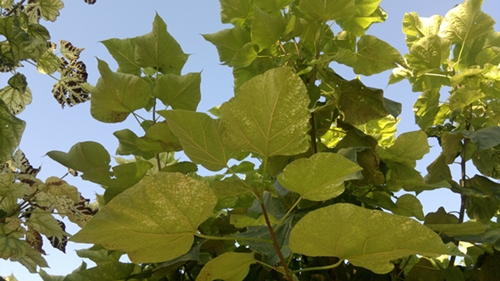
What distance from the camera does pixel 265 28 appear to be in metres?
0.77

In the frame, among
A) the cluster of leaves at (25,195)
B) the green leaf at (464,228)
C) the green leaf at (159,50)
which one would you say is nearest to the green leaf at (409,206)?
the green leaf at (464,228)

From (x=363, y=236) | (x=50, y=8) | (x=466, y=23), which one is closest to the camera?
(x=363, y=236)

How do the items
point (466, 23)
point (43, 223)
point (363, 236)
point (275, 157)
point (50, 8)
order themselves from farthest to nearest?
point (50, 8), point (466, 23), point (43, 223), point (275, 157), point (363, 236)

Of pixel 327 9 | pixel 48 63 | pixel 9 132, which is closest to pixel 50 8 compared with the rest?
pixel 48 63

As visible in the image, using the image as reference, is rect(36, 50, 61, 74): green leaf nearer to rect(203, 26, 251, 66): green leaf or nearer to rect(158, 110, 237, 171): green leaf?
rect(203, 26, 251, 66): green leaf

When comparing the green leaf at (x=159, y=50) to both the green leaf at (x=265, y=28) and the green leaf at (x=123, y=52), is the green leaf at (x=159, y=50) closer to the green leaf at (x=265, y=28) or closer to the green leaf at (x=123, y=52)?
the green leaf at (x=123, y=52)

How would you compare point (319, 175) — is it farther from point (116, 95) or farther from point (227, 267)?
point (116, 95)

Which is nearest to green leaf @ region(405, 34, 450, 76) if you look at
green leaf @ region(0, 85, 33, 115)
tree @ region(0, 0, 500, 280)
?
tree @ region(0, 0, 500, 280)

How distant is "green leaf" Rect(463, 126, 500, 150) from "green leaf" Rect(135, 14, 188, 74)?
584 mm

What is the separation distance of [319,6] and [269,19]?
4.0 inches

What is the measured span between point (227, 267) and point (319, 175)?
140 mm

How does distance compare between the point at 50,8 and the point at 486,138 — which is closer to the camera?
the point at 486,138

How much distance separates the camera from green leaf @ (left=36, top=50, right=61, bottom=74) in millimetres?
1162

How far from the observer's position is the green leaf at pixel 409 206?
0.74 meters
